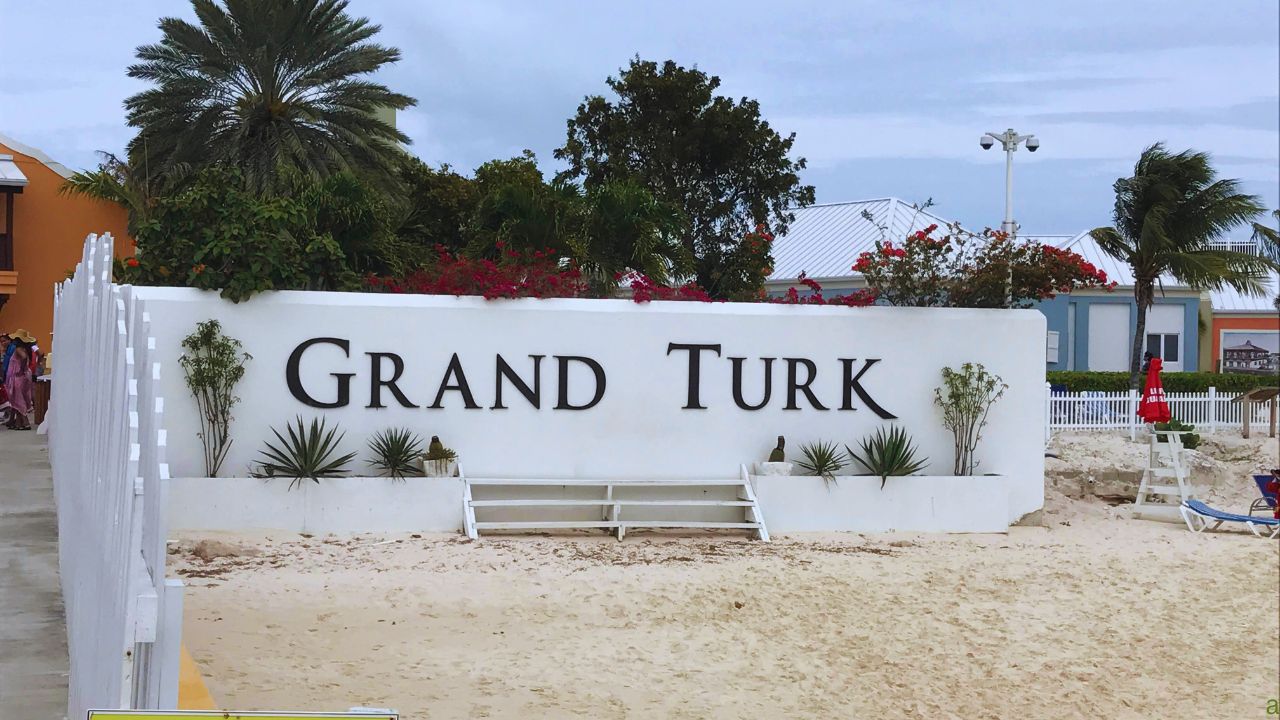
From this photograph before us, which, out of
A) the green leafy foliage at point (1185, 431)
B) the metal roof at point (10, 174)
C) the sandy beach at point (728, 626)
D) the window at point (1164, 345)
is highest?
the metal roof at point (10, 174)

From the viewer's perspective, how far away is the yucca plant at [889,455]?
14173mm

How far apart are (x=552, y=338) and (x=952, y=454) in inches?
182

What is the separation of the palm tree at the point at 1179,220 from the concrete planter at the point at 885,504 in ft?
70.6

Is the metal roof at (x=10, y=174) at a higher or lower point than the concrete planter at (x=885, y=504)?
higher

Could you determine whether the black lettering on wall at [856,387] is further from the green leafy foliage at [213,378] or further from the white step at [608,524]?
the green leafy foliage at [213,378]

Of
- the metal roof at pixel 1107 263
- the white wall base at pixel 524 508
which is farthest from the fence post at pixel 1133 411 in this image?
the white wall base at pixel 524 508

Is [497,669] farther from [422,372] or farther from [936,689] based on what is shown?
[422,372]

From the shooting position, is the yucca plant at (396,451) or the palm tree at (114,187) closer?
the yucca plant at (396,451)

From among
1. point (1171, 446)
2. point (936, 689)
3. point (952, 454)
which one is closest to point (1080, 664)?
point (936, 689)

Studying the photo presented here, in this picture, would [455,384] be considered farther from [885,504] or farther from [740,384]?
[885,504]

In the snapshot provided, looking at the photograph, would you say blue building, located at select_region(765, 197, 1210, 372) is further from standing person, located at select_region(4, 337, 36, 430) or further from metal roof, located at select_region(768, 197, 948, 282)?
standing person, located at select_region(4, 337, 36, 430)

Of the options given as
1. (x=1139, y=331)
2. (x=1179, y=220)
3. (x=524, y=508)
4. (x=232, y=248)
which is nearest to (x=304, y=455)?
(x=232, y=248)

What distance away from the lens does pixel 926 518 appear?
1429 cm

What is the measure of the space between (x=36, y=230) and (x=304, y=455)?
24.4 meters
